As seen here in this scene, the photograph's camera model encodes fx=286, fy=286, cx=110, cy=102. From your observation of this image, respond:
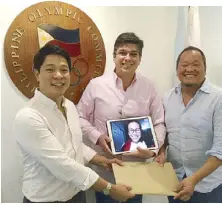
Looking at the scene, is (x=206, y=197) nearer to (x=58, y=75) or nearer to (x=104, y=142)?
(x=104, y=142)

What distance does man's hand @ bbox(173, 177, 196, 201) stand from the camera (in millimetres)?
1345

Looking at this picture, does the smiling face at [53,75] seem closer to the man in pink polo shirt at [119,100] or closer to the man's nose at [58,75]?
the man's nose at [58,75]

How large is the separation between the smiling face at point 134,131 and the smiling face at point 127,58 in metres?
0.29

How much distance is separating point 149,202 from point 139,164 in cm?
24

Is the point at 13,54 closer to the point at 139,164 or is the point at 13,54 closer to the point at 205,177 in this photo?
the point at 139,164

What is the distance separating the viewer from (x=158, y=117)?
1568 mm

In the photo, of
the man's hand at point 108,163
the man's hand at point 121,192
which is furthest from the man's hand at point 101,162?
the man's hand at point 121,192

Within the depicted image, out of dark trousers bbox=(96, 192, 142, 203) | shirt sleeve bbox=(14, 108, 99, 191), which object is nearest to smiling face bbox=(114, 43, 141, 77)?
shirt sleeve bbox=(14, 108, 99, 191)

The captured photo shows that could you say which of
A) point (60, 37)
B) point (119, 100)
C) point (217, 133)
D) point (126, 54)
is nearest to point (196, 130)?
point (217, 133)

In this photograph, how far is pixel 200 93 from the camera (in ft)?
4.91

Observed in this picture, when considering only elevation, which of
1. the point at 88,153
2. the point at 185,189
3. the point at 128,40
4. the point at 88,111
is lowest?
the point at 185,189

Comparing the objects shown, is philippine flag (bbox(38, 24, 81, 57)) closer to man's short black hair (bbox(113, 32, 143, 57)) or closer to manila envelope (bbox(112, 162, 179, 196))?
man's short black hair (bbox(113, 32, 143, 57))

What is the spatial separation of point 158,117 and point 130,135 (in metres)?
0.20

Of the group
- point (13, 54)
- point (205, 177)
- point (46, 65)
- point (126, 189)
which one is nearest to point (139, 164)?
point (126, 189)
